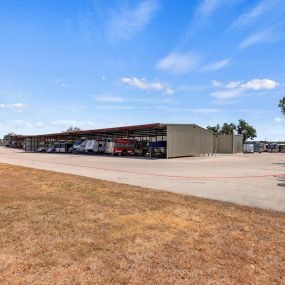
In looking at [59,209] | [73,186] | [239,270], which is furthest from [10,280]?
[73,186]

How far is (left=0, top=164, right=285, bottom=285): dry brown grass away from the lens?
3.90m

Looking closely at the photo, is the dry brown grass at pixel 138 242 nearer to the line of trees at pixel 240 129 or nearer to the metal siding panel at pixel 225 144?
the metal siding panel at pixel 225 144

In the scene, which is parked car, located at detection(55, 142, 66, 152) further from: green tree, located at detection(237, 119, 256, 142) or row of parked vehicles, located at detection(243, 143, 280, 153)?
green tree, located at detection(237, 119, 256, 142)

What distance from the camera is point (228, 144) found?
60938mm

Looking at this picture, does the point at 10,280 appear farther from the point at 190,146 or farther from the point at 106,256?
the point at 190,146

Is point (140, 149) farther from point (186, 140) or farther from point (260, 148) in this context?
point (260, 148)

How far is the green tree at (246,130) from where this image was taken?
10544cm

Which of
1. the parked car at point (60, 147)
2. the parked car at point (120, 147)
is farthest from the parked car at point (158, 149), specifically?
the parked car at point (60, 147)

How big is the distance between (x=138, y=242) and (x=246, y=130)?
107593 millimetres

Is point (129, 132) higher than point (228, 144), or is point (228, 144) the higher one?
point (129, 132)

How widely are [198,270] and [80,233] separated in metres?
2.46

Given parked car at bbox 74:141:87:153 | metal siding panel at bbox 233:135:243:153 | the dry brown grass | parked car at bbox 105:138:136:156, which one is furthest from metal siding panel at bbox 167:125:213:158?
the dry brown grass

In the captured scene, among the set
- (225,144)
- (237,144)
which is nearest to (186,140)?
(225,144)

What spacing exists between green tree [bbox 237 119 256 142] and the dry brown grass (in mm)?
103544
